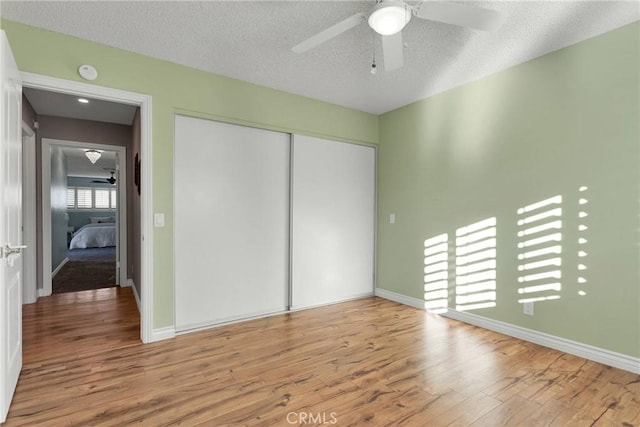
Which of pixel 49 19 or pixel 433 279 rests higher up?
pixel 49 19

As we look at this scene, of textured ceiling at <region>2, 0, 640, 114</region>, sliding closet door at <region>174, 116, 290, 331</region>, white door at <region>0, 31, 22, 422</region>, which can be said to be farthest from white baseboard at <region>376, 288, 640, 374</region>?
white door at <region>0, 31, 22, 422</region>

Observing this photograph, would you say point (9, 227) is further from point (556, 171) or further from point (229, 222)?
point (556, 171)

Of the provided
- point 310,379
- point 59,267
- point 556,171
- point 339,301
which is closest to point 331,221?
point 339,301

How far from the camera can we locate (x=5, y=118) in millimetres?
1761

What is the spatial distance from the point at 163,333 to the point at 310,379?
1.48 meters

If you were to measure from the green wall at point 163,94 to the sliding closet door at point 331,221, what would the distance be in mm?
447

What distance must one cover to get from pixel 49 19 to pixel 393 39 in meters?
2.38

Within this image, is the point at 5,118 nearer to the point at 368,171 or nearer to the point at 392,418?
the point at 392,418

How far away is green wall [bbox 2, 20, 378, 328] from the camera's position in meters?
2.38

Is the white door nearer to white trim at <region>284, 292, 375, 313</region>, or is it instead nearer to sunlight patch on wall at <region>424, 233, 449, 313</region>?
white trim at <region>284, 292, 375, 313</region>

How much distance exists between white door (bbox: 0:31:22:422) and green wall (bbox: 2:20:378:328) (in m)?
0.42

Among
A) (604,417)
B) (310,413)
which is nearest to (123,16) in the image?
(310,413)

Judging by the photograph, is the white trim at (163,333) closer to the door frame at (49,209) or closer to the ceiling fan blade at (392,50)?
the door frame at (49,209)

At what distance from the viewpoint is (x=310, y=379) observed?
2.21 metres
